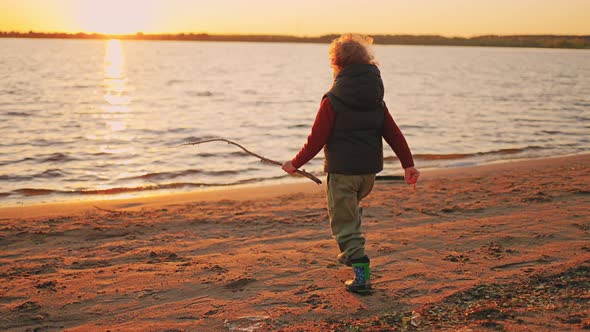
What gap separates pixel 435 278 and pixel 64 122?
1483 cm

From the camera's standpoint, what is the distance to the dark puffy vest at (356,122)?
4.04 metres

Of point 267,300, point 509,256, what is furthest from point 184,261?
point 509,256

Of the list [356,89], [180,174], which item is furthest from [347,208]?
[180,174]

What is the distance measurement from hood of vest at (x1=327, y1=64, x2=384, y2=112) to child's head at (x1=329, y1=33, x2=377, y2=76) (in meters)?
0.05

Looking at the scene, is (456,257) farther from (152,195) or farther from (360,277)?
(152,195)

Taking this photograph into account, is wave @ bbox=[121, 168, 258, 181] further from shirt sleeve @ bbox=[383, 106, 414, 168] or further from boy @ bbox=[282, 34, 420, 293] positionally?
shirt sleeve @ bbox=[383, 106, 414, 168]

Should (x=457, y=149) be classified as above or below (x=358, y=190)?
below

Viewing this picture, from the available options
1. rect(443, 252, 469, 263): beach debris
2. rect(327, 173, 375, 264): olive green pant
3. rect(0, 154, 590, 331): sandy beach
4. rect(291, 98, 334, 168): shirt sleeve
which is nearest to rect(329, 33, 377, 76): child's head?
rect(291, 98, 334, 168): shirt sleeve

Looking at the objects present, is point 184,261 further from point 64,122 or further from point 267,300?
point 64,122

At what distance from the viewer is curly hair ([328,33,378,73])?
4.09 m

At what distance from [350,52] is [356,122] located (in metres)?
0.47

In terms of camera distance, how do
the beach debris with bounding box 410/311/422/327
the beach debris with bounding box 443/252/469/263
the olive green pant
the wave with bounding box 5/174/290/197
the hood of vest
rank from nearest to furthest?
the beach debris with bounding box 410/311/422/327, the hood of vest, the olive green pant, the beach debris with bounding box 443/252/469/263, the wave with bounding box 5/174/290/197

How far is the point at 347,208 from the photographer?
4270 mm

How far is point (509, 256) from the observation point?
5078mm
